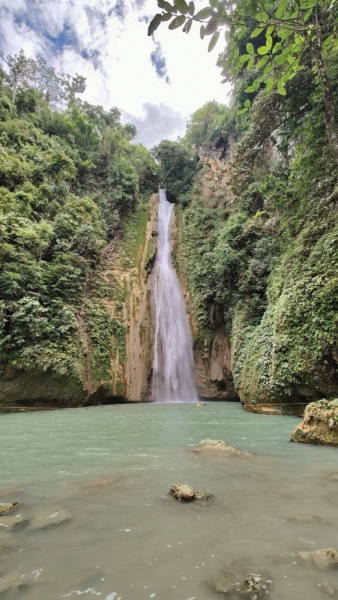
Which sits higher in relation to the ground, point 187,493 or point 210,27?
point 210,27

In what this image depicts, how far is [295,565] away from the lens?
59.2 inches

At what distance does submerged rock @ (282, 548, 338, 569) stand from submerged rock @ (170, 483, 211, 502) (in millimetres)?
919

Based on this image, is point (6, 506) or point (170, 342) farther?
point (170, 342)

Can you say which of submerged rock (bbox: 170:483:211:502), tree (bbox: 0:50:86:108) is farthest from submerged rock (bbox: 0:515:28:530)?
tree (bbox: 0:50:86:108)

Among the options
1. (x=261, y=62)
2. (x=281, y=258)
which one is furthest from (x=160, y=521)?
(x=281, y=258)

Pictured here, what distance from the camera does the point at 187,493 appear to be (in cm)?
238

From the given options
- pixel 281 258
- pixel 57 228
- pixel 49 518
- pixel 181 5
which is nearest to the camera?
pixel 181 5

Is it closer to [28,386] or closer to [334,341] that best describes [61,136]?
[28,386]

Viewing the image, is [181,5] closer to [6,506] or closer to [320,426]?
[6,506]

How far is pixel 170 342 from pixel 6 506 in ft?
44.1

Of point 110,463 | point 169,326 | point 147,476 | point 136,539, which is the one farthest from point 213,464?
point 169,326

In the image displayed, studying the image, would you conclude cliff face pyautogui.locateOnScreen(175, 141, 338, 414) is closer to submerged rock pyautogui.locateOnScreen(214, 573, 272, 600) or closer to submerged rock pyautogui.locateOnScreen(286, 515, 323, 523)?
submerged rock pyautogui.locateOnScreen(286, 515, 323, 523)

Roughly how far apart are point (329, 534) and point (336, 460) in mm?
2047

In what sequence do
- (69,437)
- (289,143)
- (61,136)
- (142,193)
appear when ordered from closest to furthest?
(69,437)
(289,143)
(61,136)
(142,193)
